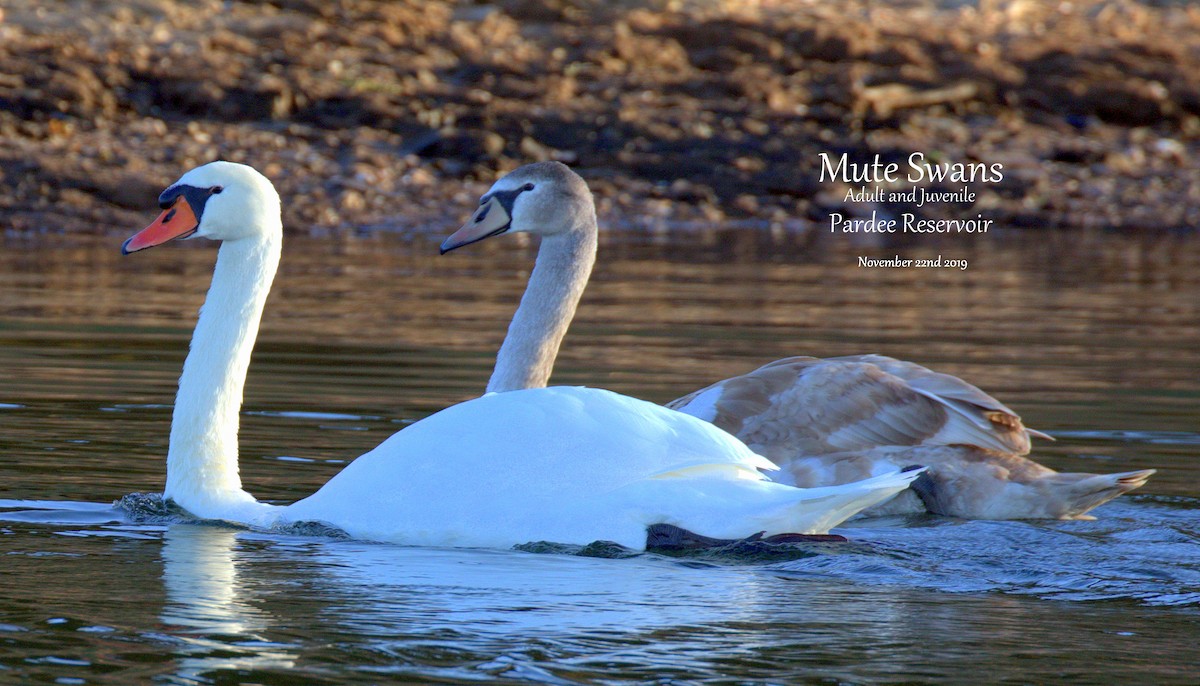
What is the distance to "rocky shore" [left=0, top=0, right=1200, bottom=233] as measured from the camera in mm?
19438

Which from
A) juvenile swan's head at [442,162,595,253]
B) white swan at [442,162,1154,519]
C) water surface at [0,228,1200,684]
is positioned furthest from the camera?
juvenile swan's head at [442,162,595,253]

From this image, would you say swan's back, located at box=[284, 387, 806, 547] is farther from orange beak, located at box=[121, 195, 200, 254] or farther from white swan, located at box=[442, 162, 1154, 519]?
white swan, located at box=[442, 162, 1154, 519]

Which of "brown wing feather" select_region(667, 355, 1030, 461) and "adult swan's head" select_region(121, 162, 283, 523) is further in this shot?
"brown wing feather" select_region(667, 355, 1030, 461)

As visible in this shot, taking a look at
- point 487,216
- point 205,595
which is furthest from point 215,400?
point 487,216

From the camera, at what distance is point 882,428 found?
7.27m

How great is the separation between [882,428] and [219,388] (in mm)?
2449

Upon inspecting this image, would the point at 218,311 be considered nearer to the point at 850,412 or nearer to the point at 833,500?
the point at 833,500

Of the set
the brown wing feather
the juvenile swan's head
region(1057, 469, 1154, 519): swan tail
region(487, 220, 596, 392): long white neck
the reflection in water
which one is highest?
the juvenile swan's head

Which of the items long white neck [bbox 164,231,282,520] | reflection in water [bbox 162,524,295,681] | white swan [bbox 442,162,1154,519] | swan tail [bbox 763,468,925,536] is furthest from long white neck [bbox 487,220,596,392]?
swan tail [bbox 763,468,925,536]

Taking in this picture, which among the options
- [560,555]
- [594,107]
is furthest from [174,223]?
[594,107]

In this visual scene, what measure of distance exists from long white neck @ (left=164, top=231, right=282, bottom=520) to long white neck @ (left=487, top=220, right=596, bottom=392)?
4.01 ft

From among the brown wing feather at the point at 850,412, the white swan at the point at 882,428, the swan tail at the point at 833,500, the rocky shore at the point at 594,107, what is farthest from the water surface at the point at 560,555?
the rocky shore at the point at 594,107

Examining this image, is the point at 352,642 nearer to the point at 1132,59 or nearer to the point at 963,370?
the point at 963,370

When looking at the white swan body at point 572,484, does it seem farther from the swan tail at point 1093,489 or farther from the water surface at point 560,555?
the swan tail at point 1093,489
